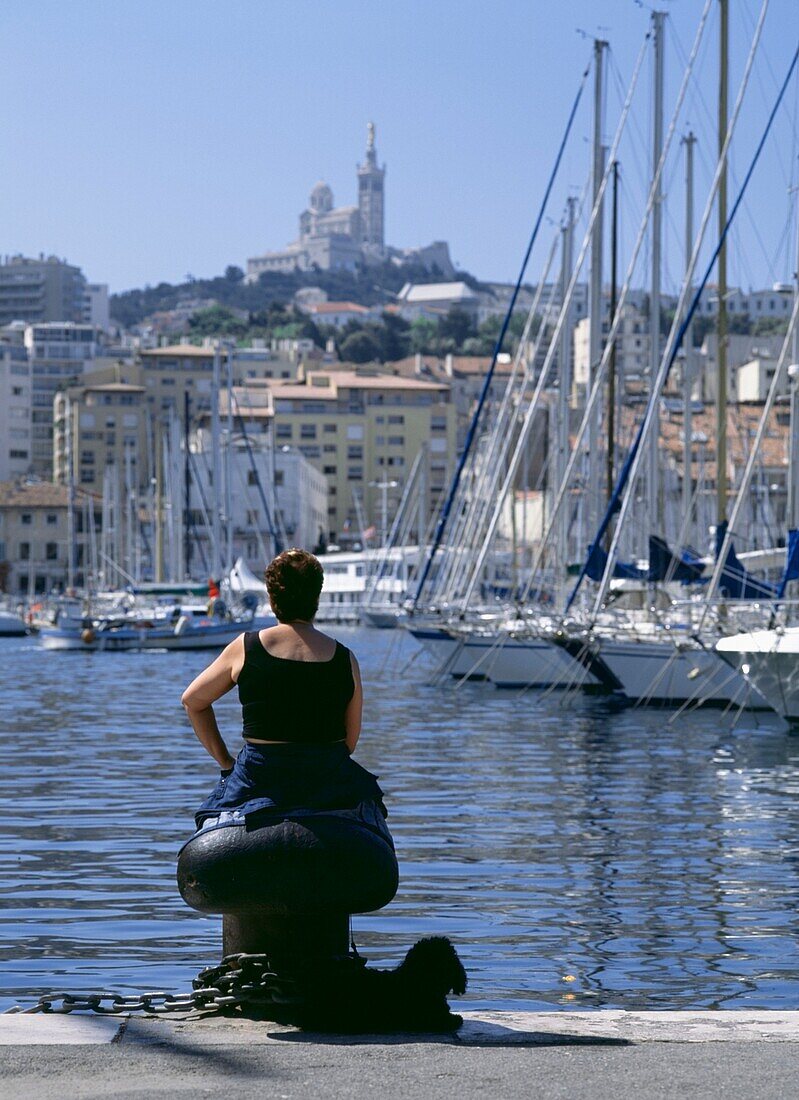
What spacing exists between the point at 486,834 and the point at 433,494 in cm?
15734

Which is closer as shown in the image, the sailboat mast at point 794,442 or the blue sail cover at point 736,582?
the sailboat mast at point 794,442

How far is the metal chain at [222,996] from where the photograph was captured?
25.8 feet

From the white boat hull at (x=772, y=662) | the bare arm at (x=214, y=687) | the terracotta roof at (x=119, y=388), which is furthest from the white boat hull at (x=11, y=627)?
the bare arm at (x=214, y=687)

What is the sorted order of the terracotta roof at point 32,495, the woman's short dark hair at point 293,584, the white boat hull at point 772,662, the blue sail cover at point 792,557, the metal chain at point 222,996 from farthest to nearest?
1. the terracotta roof at point 32,495
2. the blue sail cover at point 792,557
3. the white boat hull at point 772,662
4. the woman's short dark hair at point 293,584
5. the metal chain at point 222,996

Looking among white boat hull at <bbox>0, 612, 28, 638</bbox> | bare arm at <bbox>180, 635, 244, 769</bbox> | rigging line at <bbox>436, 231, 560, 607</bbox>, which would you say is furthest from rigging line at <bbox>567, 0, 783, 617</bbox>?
white boat hull at <bbox>0, 612, 28, 638</bbox>

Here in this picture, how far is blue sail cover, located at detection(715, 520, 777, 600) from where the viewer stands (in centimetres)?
3500

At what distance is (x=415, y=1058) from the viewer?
23.1ft

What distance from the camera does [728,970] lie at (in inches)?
452

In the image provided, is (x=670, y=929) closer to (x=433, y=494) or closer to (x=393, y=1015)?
(x=393, y=1015)

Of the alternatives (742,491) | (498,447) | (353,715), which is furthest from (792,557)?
(498,447)

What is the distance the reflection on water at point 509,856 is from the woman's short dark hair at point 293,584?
320 cm

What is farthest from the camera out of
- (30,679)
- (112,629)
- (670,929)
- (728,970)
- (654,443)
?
(112,629)

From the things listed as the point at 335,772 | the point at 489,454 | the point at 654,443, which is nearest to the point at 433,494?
the point at 489,454

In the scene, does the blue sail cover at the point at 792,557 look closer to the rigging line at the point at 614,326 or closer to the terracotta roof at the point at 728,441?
the rigging line at the point at 614,326
